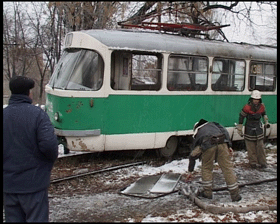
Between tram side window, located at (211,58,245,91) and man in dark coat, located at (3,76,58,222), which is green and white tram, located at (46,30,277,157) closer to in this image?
tram side window, located at (211,58,245,91)

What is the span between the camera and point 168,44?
26.7 ft

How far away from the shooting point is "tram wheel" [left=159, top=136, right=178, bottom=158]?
28.1 ft

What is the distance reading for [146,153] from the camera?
30.2 ft

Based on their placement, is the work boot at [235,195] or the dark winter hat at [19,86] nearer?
the dark winter hat at [19,86]

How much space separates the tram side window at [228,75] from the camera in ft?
29.6

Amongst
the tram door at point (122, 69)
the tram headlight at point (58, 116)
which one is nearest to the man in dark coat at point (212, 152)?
the tram door at point (122, 69)

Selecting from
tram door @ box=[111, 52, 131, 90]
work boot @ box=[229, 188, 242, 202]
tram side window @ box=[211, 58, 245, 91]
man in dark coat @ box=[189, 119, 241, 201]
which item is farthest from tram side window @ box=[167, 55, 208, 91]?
work boot @ box=[229, 188, 242, 202]

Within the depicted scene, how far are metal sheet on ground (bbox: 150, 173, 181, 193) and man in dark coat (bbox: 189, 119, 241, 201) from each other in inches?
30.7

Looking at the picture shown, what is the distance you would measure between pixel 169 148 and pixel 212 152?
316 centimetres

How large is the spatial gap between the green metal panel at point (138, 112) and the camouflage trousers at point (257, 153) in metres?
1.36

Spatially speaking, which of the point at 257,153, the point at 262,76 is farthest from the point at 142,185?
the point at 262,76

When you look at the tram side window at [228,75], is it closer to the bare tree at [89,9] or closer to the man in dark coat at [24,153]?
the bare tree at [89,9]

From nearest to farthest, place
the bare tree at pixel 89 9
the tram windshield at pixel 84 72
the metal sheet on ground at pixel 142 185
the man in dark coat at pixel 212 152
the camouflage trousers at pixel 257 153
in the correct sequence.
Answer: the man in dark coat at pixel 212 152, the metal sheet on ground at pixel 142 185, the bare tree at pixel 89 9, the tram windshield at pixel 84 72, the camouflage trousers at pixel 257 153

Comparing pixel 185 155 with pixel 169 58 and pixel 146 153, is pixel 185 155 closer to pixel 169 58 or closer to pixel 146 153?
pixel 146 153
